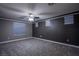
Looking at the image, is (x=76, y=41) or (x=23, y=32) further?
(x=23, y=32)

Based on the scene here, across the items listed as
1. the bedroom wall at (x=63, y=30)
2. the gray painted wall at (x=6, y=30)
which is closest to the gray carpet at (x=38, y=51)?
the bedroom wall at (x=63, y=30)

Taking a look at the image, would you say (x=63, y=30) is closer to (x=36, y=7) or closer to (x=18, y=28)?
(x=36, y=7)

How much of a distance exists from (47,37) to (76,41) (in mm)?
2331

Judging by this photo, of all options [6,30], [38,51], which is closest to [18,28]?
[6,30]

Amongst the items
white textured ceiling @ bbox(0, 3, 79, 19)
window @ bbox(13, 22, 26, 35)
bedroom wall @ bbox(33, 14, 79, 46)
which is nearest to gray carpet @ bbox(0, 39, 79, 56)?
bedroom wall @ bbox(33, 14, 79, 46)

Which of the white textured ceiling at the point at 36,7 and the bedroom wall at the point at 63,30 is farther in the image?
the bedroom wall at the point at 63,30

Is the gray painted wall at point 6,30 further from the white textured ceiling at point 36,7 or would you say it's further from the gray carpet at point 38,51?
the white textured ceiling at point 36,7

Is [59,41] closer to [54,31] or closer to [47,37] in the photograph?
[54,31]

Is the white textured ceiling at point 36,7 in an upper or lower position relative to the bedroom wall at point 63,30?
upper

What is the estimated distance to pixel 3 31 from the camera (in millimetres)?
5016

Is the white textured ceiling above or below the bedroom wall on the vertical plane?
above

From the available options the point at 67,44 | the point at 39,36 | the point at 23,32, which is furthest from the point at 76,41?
the point at 23,32

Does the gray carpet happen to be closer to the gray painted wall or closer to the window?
the gray painted wall

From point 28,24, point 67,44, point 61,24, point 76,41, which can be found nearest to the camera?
point 76,41
